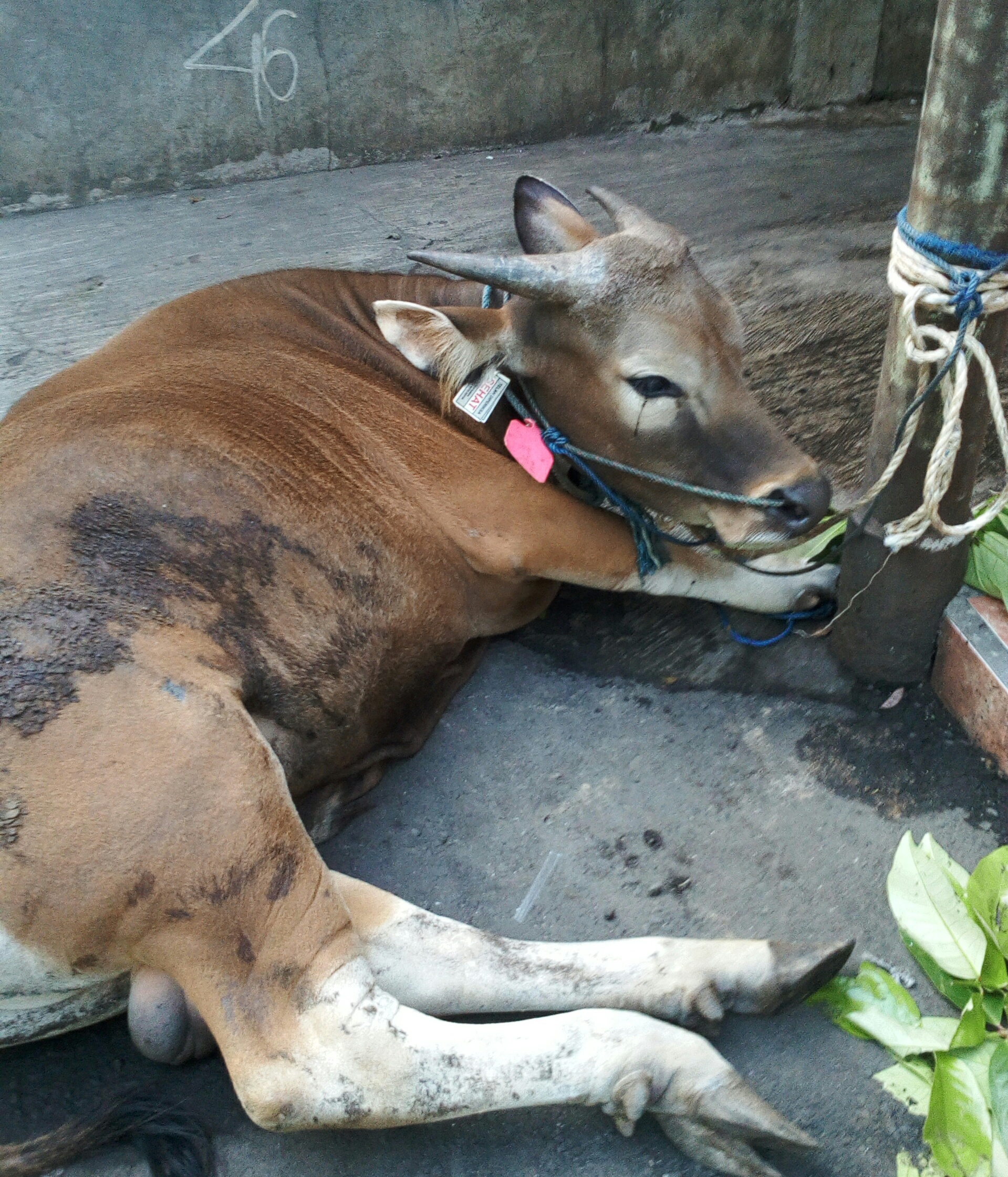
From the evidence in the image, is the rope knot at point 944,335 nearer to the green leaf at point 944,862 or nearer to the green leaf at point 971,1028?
the green leaf at point 944,862

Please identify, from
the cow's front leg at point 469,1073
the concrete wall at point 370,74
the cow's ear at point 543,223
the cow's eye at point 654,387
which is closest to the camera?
the cow's front leg at point 469,1073

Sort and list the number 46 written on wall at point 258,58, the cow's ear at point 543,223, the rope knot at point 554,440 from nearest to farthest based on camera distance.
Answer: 1. the rope knot at point 554,440
2. the cow's ear at point 543,223
3. the number 46 written on wall at point 258,58

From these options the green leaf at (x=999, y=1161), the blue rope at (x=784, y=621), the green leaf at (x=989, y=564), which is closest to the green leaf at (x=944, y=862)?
the green leaf at (x=999, y=1161)

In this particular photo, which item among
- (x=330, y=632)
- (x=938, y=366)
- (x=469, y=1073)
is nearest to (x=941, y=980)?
Answer: (x=469, y=1073)

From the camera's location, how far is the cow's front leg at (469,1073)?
6.95ft

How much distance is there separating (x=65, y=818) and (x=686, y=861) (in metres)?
1.46

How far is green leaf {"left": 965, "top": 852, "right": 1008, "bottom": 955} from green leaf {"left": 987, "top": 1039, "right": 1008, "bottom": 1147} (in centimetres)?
24

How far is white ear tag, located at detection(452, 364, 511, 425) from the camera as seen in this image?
3031 mm

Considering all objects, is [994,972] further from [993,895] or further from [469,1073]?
[469,1073]

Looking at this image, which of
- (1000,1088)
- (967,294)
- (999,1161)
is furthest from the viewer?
(967,294)

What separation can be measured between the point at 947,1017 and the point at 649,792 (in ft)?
2.93

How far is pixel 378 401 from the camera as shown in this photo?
3.18 m

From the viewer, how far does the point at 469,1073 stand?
2176mm

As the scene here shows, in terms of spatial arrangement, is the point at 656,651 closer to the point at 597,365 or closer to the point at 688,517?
the point at 688,517
